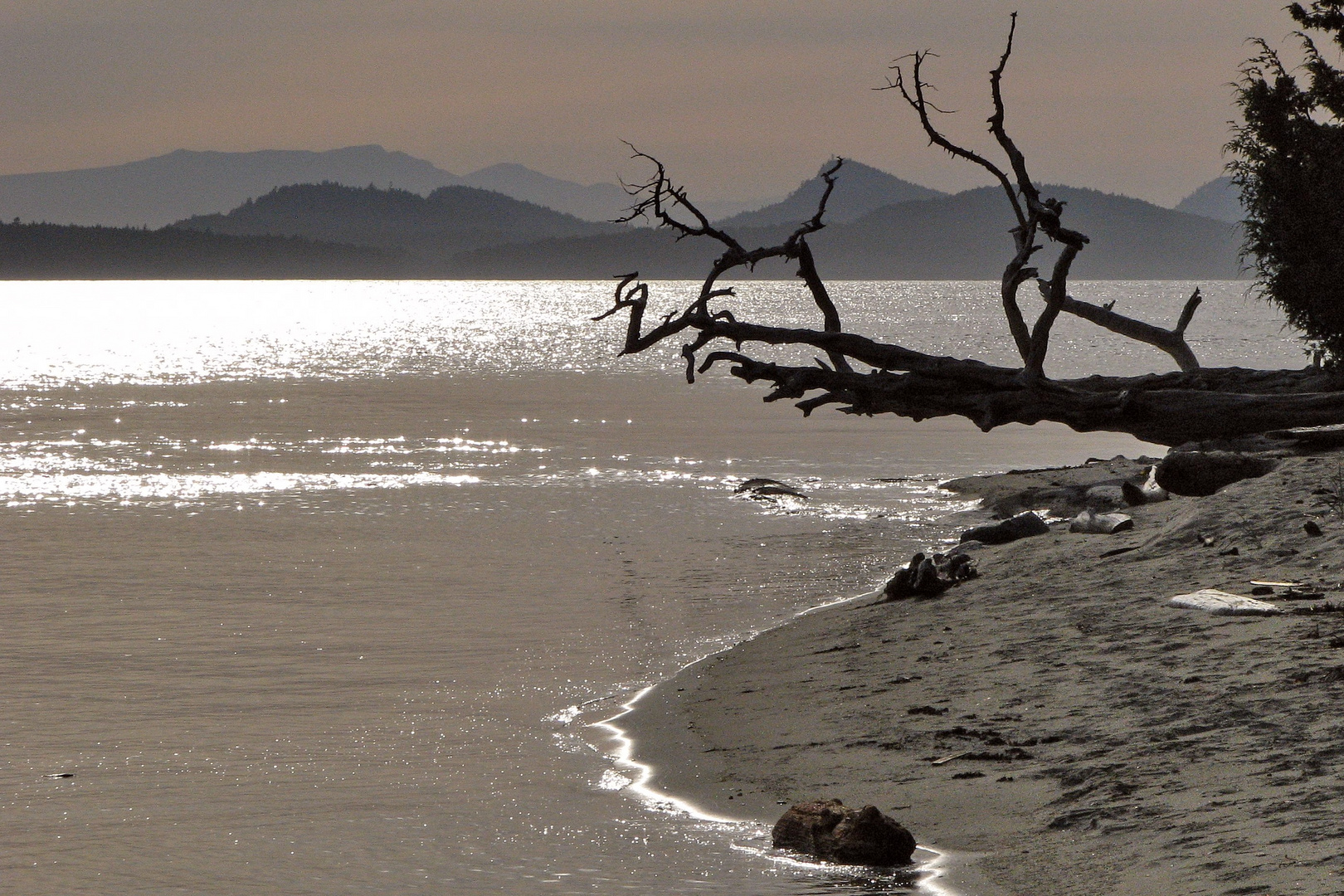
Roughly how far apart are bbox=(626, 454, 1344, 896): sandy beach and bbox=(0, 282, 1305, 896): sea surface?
2.38ft

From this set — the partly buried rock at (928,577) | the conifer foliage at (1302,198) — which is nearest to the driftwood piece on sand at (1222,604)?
the partly buried rock at (928,577)

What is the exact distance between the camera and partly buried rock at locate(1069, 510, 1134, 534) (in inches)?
556

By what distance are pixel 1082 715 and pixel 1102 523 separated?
616 cm

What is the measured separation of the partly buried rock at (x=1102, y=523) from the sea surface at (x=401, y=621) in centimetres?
249

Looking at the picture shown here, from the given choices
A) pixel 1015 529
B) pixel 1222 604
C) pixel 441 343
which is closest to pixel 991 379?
pixel 1015 529

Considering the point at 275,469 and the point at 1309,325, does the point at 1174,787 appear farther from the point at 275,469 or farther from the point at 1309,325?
the point at 275,469

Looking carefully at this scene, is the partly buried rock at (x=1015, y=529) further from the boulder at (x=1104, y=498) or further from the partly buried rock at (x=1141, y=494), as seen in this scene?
the boulder at (x=1104, y=498)

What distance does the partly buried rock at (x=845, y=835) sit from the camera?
7.06 m

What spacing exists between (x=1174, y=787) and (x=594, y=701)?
5.12 meters

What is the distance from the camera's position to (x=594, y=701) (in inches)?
444

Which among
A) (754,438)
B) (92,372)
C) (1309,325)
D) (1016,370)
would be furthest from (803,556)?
(92,372)

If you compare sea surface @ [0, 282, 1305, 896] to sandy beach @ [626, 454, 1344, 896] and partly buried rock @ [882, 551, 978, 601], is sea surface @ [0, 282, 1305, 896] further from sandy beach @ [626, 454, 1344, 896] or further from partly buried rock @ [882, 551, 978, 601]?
partly buried rock @ [882, 551, 978, 601]

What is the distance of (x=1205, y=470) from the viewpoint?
1561 cm

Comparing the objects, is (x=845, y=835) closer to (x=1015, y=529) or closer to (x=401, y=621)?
(x=401, y=621)
